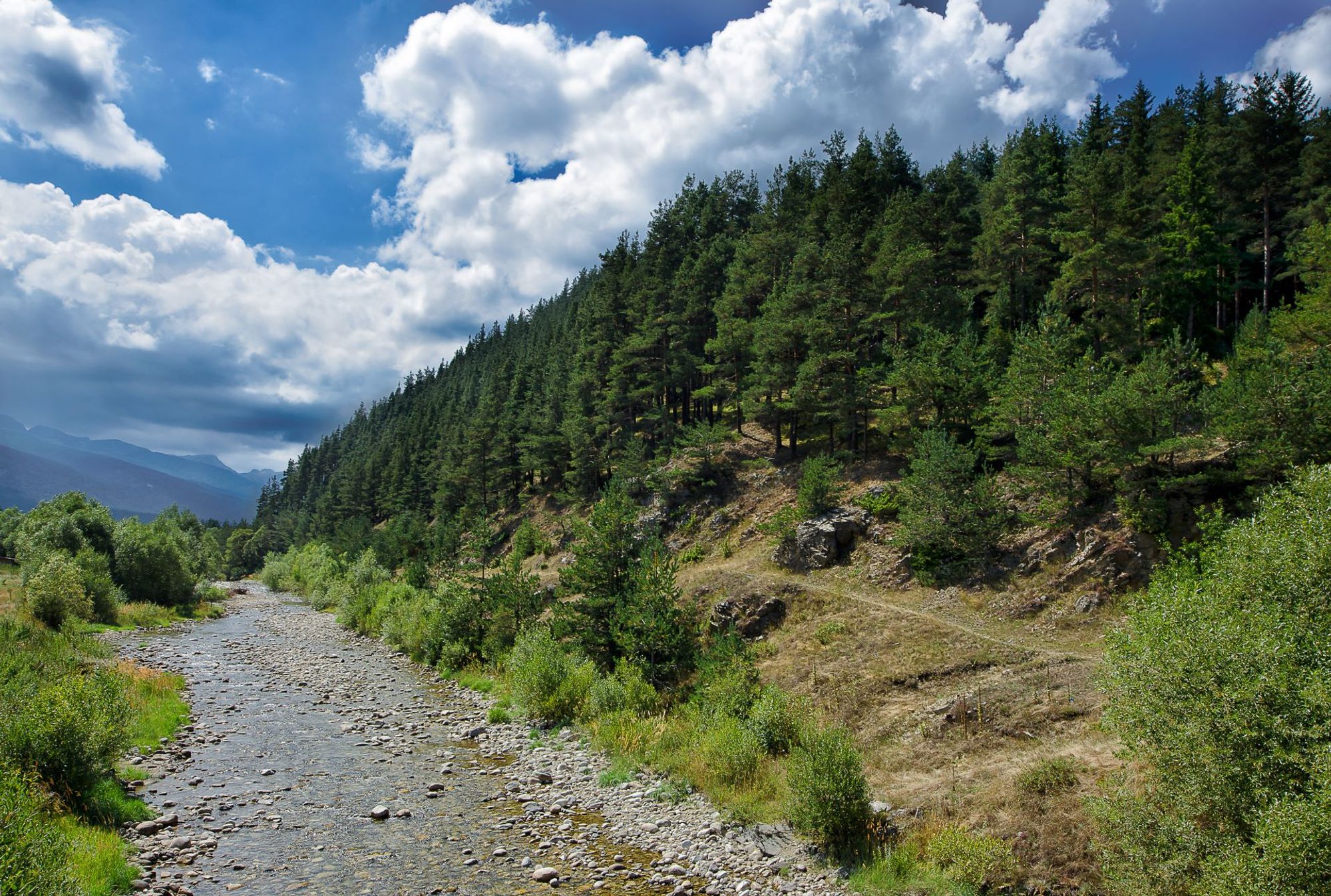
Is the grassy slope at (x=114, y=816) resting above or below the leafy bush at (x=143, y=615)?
above

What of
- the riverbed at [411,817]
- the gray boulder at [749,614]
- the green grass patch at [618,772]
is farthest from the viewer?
the gray boulder at [749,614]

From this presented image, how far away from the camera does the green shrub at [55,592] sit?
39312mm

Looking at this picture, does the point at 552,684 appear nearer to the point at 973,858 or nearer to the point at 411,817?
the point at 411,817

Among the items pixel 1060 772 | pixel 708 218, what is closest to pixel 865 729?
pixel 1060 772

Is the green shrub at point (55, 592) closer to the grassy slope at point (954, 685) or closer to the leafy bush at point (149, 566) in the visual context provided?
the leafy bush at point (149, 566)

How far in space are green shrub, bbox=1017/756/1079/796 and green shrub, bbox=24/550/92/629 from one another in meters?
52.9

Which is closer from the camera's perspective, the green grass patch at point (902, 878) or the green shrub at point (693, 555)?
the green grass patch at point (902, 878)

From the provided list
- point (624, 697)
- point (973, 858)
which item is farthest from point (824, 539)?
point (973, 858)

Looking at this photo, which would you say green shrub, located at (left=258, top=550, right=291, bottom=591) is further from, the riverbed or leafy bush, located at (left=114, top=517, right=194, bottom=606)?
the riverbed

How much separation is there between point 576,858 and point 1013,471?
25580 millimetres

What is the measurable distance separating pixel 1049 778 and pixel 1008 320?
41973 mm

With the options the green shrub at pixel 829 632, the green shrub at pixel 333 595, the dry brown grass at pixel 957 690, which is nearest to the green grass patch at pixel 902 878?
the dry brown grass at pixel 957 690

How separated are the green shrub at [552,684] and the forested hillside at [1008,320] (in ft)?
76.5

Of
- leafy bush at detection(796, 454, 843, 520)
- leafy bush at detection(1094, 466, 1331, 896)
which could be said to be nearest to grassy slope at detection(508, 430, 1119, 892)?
leafy bush at detection(1094, 466, 1331, 896)
